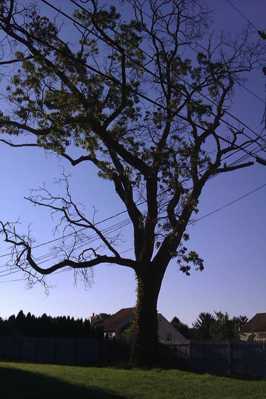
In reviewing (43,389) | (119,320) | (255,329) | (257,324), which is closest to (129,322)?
(119,320)

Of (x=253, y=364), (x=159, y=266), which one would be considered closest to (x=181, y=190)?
(x=159, y=266)

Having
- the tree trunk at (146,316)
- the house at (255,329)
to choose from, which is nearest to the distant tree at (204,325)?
the house at (255,329)

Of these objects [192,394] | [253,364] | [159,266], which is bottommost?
[192,394]

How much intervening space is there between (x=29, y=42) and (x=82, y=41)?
5.52 metres

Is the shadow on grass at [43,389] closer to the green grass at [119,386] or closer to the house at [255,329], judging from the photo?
the green grass at [119,386]

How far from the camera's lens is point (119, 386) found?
18.7 m

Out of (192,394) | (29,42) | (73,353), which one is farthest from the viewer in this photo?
(73,353)

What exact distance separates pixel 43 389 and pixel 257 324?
241 ft

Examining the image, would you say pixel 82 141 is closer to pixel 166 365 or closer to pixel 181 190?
pixel 181 190

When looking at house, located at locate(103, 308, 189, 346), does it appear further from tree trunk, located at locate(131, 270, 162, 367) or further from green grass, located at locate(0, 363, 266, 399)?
green grass, located at locate(0, 363, 266, 399)

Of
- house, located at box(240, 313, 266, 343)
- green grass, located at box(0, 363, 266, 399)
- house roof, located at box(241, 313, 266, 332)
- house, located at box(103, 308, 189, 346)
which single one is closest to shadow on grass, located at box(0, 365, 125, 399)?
green grass, located at box(0, 363, 266, 399)

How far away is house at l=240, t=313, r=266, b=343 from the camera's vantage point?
8236 centimetres

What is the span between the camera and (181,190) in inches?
1040

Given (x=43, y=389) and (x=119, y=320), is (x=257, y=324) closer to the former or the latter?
(x=119, y=320)
